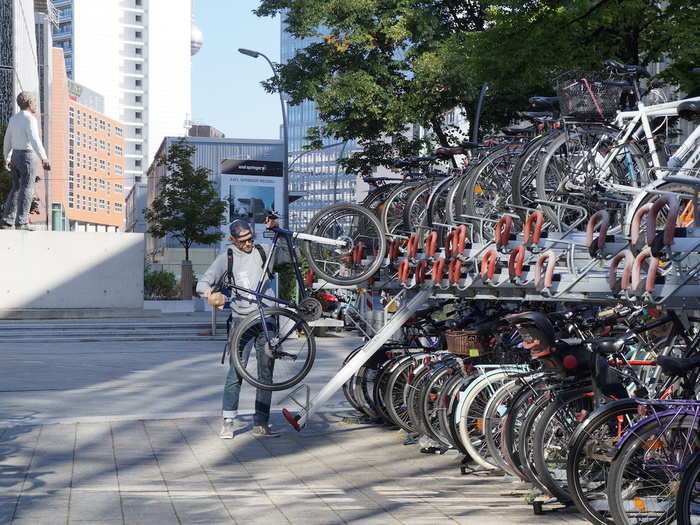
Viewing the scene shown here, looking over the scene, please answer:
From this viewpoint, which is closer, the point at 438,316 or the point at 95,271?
the point at 438,316

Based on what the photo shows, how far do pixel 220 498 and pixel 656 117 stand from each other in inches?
157

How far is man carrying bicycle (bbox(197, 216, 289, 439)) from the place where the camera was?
922 cm

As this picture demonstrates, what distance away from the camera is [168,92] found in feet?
545

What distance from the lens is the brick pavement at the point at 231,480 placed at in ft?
21.2

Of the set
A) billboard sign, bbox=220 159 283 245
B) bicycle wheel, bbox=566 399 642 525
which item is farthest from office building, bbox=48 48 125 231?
bicycle wheel, bbox=566 399 642 525

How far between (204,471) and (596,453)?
3335 mm

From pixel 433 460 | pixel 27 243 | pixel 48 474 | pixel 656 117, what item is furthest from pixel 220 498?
pixel 27 243

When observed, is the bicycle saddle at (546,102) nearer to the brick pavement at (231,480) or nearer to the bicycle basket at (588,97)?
the bicycle basket at (588,97)

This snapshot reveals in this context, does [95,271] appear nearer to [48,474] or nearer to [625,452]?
[48,474]

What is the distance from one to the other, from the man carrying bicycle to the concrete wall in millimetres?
17959

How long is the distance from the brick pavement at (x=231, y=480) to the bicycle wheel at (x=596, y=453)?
74 centimetres

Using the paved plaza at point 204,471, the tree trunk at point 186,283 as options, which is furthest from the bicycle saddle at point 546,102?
the tree trunk at point 186,283

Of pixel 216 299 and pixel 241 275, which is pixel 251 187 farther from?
pixel 216 299

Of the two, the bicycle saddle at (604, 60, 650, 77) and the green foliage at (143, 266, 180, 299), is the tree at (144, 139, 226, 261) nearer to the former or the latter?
the green foliage at (143, 266, 180, 299)
